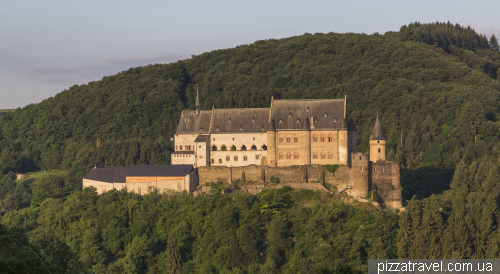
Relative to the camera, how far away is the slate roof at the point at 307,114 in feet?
225

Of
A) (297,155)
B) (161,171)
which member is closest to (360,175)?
(297,155)

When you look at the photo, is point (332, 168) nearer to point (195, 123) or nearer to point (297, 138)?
point (297, 138)

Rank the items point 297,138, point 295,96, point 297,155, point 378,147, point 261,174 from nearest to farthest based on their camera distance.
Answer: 1. point 378,147
2. point 261,174
3. point 297,155
4. point 297,138
5. point 295,96

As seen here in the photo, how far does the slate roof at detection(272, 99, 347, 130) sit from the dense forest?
24.8ft

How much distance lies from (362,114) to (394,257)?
43.9m

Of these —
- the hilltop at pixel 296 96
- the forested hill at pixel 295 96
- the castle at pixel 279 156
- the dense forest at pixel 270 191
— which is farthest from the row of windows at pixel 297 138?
the forested hill at pixel 295 96

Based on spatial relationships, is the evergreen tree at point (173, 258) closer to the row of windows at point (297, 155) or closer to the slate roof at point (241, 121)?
the slate roof at point (241, 121)

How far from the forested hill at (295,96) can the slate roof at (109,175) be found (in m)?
20.5

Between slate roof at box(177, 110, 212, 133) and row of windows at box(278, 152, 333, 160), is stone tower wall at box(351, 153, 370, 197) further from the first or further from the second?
slate roof at box(177, 110, 212, 133)

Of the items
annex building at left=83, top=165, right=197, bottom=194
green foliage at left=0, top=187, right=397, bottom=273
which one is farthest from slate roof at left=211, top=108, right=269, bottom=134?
green foliage at left=0, top=187, right=397, bottom=273

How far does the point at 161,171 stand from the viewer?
68.6 metres

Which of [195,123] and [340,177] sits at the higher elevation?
[195,123]

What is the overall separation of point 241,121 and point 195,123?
5.82 meters

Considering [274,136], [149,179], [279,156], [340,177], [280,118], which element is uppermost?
[280,118]
